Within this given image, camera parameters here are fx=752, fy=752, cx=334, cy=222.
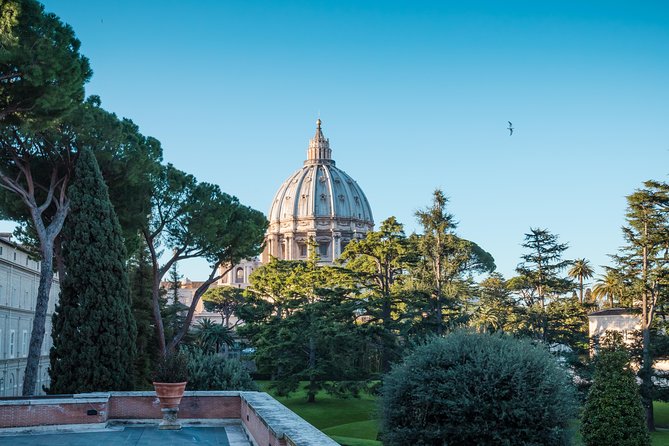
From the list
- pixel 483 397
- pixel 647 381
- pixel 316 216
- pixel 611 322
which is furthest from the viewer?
pixel 316 216

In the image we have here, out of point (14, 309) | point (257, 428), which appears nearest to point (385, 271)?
point (14, 309)

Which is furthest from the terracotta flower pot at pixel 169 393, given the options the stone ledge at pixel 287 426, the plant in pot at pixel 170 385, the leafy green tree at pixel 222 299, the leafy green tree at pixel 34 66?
the leafy green tree at pixel 222 299

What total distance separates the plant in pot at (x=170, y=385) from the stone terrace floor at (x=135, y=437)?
0.28m

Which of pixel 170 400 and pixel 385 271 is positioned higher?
pixel 385 271

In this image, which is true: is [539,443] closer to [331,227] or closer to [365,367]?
[365,367]

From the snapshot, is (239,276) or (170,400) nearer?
(170,400)

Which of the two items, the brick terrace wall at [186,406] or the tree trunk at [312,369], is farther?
the tree trunk at [312,369]

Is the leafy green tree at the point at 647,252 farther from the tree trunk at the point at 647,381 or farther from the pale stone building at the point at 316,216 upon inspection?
the pale stone building at the point at 316,216

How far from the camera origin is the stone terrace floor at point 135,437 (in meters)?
11.8

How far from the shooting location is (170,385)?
13.2 m

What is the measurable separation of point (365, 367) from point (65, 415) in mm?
28502

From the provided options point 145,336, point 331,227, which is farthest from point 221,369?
point 331,227

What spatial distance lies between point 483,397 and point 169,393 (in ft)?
18.0

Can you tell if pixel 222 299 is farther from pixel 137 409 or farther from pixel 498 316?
pixel 137 409
